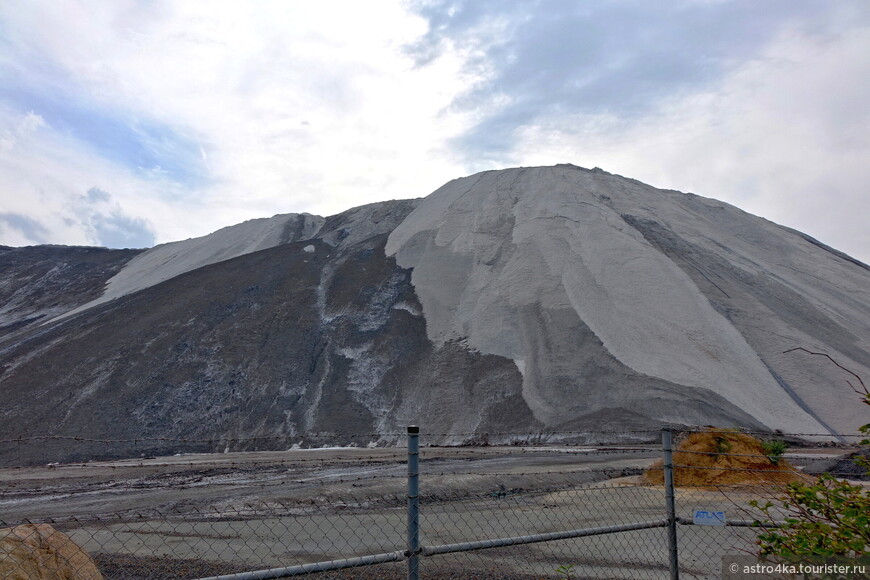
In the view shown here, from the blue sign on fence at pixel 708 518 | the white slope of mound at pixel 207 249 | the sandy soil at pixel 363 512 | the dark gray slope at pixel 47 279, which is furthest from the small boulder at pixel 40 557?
the white slope of mound at pixel 207 249

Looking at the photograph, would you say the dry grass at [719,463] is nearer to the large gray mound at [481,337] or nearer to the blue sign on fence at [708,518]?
the large gray mound at [481,337]

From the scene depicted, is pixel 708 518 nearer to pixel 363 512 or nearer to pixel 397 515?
pixel 397 515

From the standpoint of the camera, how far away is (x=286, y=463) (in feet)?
77.9

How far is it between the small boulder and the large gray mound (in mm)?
16729

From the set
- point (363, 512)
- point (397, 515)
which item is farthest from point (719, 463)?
point (363, 512)

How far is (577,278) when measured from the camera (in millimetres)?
37125

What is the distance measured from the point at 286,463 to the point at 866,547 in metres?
22.4

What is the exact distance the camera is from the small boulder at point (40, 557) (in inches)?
185

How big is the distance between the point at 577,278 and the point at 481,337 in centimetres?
691

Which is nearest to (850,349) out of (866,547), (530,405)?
(530,405)

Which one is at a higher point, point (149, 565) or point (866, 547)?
point (866, 547)

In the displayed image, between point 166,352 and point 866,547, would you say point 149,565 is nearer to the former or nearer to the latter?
point 866,547

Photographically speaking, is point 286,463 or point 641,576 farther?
point 286,463

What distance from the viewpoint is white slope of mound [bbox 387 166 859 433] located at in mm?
29984
